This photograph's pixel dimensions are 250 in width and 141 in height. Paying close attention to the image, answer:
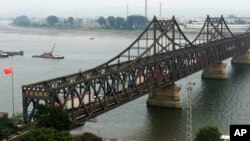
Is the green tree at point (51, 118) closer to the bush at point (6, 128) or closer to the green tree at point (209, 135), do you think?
the bush at point (6, 128)

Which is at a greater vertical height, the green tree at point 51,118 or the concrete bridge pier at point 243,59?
the green tree at point 51,118

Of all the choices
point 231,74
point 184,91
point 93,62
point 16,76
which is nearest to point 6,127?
point 184,91

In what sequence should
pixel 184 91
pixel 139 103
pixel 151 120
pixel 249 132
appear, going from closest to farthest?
pixel 249 132 → pixel 151 120 → pixel 139 103 → pixel 184 91

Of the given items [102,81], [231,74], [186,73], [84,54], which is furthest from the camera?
[84,54]

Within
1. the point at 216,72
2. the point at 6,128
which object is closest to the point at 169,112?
the point at 6,128

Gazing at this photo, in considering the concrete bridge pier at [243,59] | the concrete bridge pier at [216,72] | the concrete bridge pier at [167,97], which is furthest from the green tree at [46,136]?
the concrete bridge pier at [243,59]

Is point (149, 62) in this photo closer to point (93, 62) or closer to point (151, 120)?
point (151, 120)

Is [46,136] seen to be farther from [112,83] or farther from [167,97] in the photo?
[167,97]
